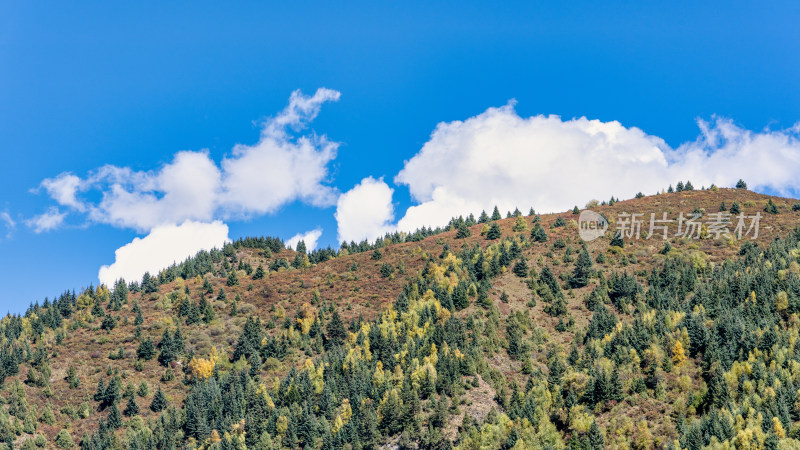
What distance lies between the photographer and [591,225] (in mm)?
164875

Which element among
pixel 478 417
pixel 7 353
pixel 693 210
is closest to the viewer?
pixel 478 417

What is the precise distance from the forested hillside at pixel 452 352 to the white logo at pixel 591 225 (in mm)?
3337

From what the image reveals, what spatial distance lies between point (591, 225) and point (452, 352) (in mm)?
75103

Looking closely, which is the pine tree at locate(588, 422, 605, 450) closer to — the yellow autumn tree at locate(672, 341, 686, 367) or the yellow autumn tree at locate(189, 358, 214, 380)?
the yellow autumn tree at locate(672, 341, 686, 367)

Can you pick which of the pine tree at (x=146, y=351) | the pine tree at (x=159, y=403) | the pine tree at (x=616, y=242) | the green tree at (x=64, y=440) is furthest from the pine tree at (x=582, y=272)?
the green tree at (x=64, y=440)

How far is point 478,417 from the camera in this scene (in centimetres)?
9488

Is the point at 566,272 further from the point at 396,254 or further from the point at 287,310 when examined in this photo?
the point at 287,310

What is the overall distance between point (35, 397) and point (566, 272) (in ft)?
336

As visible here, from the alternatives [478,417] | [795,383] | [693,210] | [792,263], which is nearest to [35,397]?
[478,417]

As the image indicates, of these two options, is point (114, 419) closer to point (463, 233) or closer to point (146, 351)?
point (146, 351)

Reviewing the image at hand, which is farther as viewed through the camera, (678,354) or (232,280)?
(232,280)

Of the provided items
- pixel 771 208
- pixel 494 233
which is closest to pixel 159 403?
pixel 494 233

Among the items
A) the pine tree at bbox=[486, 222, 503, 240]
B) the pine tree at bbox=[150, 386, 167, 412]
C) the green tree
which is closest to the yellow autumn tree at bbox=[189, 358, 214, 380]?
the pine tree at bbox=[150, 386, 167, 412]

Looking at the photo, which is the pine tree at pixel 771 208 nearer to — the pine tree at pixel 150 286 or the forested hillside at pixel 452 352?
the forested hillside at pixel 452 352
